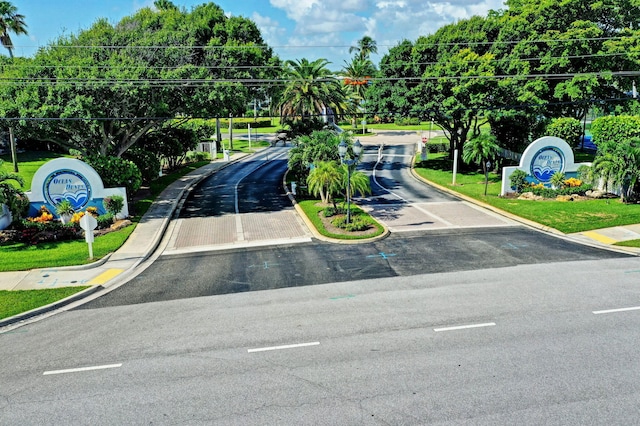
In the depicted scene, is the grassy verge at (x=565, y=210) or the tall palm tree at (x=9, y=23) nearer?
the grassy verge at (x=565, y=210)

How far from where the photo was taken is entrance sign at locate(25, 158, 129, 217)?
24266 mm

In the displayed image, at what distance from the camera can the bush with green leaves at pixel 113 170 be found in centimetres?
2653

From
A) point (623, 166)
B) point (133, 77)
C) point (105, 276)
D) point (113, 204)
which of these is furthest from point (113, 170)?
point (623, 166)

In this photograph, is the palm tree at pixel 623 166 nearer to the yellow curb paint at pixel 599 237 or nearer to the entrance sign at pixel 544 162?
the entrance sign at pixel 544 162

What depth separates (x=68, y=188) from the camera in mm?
24625

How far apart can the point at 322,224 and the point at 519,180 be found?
1378cm

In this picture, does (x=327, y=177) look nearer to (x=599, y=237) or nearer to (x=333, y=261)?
(x=333, y=261)

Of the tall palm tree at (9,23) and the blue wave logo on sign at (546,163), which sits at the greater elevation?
the tall palm tree at (9,23)

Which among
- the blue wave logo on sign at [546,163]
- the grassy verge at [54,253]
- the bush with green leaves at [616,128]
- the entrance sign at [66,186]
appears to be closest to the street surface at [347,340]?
the grassy verge at [54,253]

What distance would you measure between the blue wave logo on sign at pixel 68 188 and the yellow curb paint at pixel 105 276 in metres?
8.18

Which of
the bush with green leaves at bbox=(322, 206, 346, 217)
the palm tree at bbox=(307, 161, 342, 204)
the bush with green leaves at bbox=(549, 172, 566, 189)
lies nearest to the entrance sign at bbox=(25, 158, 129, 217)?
the palm tree at bbox=(307, 161, 342, 204)

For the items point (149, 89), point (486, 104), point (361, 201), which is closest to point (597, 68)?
point (486, 104)

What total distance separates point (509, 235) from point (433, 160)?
25726 mm

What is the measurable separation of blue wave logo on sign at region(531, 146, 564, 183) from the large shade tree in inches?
723
